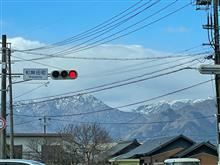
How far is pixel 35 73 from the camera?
3036 centimetres

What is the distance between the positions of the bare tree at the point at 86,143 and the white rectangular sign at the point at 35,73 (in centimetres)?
3218

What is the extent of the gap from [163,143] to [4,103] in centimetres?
3688

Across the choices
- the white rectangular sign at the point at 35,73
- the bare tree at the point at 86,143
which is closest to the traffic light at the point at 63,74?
the white rectangular sign at the point at 35,73

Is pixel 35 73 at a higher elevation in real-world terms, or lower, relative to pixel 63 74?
higher

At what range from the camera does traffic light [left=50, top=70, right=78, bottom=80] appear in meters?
27.8

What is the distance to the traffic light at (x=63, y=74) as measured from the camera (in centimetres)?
2781

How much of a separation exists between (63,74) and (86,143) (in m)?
36.2

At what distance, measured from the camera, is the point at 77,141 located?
64.8m

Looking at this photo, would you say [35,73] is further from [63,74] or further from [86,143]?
[86,143]

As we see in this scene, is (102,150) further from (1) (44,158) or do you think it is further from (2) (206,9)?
(2) (206,9)

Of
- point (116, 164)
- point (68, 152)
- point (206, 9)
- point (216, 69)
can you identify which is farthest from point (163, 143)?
point (216, 69)

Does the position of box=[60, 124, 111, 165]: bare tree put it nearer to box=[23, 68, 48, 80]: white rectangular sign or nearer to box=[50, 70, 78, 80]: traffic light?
box=[23, 68, 48, 80]: white rectangular sign

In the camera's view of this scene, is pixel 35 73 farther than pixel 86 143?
No

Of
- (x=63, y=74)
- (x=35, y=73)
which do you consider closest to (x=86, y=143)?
(x=35, y=73)
